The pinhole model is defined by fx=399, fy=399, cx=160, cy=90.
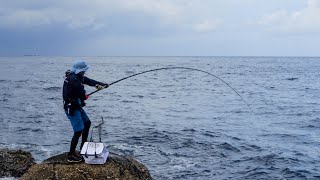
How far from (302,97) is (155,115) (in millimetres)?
16194

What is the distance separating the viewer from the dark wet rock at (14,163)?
33.0 ft

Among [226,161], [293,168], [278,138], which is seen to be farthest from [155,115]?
[293,168]

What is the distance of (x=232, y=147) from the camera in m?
16.5

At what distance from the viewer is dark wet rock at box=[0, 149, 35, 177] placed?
10.1 metres

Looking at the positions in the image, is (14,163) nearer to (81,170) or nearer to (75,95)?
(81,170)

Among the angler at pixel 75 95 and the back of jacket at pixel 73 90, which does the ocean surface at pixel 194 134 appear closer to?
the angler at pixel 75 95

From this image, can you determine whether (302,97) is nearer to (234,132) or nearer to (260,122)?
(260,122)

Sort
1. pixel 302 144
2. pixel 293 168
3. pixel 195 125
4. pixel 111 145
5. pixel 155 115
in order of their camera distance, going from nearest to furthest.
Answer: pixel 293 168
pixel 111 145
pixel 302 144
pixel 195 125
pixel 155 115

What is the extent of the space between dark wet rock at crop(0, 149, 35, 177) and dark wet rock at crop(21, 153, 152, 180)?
233 cm

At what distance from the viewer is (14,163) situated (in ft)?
33.9

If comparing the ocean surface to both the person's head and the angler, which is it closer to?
the angler

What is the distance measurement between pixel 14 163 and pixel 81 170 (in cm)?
342

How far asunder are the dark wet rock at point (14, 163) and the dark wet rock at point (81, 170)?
2.33 metres

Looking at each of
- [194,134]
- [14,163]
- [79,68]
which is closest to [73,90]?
[79,68]
